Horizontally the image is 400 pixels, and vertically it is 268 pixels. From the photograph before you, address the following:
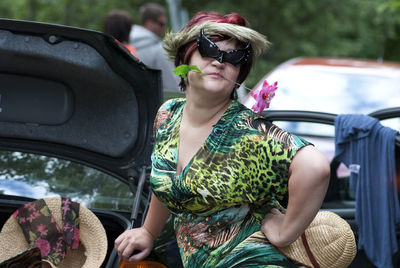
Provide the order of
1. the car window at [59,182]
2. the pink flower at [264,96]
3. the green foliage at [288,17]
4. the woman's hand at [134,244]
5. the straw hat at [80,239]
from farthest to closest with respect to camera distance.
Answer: the green foliage at [288,17]
the car window at [59,182]
the straw hat at [80,239]
the woman's hand at [134,244]
the pink flower at [264,96]

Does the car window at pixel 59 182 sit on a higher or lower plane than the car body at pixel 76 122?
lower

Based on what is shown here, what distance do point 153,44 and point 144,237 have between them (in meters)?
4.28

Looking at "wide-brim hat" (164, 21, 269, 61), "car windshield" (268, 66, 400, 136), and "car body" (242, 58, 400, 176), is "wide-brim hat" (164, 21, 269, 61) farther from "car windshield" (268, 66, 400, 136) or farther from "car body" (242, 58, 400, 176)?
"car windshield" (268, 66, 400, 136)

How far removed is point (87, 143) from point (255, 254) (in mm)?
1298

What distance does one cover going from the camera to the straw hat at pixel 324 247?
75.6 inches

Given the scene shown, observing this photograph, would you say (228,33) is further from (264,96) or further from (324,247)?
(324,247)

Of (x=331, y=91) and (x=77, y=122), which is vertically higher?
(x=77, y=122)

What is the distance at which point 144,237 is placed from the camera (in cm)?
221

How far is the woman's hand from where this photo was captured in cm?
217

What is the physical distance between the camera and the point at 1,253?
2504mm

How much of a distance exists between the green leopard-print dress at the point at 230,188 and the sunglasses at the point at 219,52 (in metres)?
0.14

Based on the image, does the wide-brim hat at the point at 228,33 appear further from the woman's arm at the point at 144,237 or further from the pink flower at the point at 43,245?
the pink flower at the point at 43,245

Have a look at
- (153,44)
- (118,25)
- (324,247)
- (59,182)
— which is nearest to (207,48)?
(324,247)

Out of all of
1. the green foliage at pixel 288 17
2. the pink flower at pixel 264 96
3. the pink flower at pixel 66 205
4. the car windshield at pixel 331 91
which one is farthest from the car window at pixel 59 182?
the green foliage at pixel 288 17
